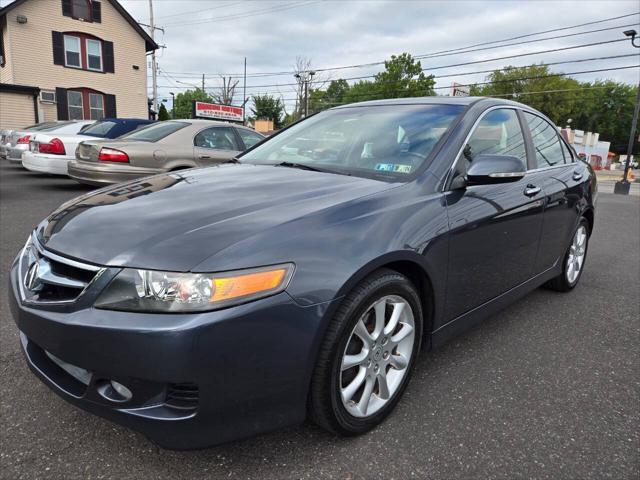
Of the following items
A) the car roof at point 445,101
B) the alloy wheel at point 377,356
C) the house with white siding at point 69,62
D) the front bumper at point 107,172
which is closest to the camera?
the alloy wheel at point 377,356

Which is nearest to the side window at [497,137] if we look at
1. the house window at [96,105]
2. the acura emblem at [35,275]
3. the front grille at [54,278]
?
the front grille at [54,278]

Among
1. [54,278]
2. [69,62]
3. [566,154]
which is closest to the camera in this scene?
[54,278]

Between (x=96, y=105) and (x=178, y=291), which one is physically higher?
(x=96, y=105)

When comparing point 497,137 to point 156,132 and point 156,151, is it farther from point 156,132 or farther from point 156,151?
point 156,132

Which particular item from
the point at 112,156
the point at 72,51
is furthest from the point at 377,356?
the point at 72,51

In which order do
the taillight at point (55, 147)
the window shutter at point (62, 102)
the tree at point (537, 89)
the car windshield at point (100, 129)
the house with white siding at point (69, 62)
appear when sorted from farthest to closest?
1. the tree at point (537, 89)
2. the window shutter at point (62, 102)
3. the house with white siding at point (69, 62)
4. the car windshield at point (100, 129)
5. the taillight at point (55, 147)

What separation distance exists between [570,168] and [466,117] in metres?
1.67

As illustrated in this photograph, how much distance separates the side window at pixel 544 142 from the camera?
3459 millimetres

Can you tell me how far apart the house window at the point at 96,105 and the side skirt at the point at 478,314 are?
82.3 feet

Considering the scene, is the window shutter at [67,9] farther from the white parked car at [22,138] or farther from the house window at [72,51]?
the white parked car at [22,138]

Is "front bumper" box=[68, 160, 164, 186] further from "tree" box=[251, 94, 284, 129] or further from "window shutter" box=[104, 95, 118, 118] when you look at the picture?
"tree" box=[251, 94, 284, 129]

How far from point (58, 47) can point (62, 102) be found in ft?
8.52

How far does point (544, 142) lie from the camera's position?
3615mm

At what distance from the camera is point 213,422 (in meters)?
1.61
